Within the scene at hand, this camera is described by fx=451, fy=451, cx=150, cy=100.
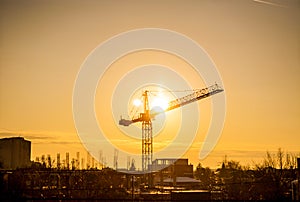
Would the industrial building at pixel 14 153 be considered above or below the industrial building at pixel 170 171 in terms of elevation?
above

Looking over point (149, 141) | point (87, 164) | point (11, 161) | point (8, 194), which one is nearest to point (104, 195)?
point (8, 194)

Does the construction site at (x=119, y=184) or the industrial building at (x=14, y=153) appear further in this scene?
the industrial building at (x=14, y=153)

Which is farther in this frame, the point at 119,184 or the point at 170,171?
the point at 170,171

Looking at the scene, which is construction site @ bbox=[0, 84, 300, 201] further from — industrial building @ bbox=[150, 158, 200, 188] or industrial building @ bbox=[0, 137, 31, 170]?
industrial building @ bbox=[150, 158, 200, 188]

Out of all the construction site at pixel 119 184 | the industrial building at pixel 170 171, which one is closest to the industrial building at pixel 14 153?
the construction site at pixel 119 184

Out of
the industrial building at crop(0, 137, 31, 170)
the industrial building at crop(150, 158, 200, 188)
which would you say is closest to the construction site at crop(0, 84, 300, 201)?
the industrial building at crop(0, 137, 31, 170)

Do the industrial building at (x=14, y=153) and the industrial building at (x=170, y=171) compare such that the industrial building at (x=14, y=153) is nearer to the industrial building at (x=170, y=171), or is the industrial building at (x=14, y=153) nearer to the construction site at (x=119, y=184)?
the construction site at (x=119, y=184)

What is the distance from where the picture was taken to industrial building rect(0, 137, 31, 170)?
12.8 meters

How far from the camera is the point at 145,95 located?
15.8 meters

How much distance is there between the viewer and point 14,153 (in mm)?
13227

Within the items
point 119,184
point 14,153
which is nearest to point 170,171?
point 14,153

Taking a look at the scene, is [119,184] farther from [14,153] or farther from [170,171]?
[170,171]

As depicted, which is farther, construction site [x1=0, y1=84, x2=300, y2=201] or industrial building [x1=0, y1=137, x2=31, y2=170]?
industrial building [x1=0, y1=137, x2=31, y2=170]

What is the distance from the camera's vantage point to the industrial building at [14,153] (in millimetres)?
12812
